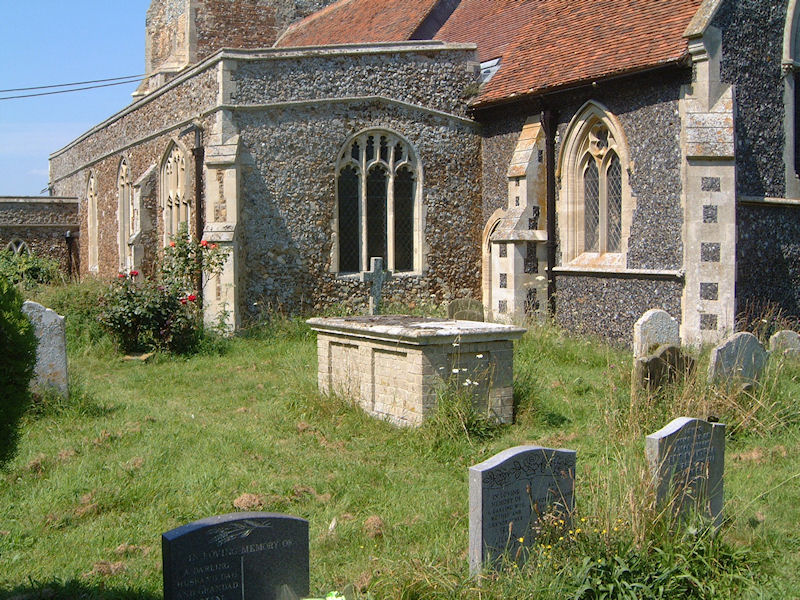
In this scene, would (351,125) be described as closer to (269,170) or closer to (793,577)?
(269,170)

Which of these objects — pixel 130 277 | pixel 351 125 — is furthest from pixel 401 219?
pixel 130 277

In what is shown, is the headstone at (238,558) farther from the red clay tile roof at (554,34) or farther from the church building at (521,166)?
the red clay tile roof at (554,34)

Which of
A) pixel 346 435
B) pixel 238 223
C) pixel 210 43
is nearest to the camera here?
pixel 346 435

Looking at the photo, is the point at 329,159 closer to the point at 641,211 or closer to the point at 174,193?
the point at 174,193

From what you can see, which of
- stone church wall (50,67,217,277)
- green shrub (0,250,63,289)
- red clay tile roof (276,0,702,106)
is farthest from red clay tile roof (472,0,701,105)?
green shrub (0,250,63,289)

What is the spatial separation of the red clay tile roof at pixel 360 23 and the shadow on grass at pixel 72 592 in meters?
15.6

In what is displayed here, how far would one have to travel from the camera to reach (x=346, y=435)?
25.7ft

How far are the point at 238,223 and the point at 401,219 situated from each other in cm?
320

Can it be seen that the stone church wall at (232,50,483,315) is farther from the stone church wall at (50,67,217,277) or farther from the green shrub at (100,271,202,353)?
the green shrub at (100,271,202,353)

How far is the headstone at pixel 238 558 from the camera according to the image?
3752 millimetres

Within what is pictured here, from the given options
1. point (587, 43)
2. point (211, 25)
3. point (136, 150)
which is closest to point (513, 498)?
point (587, 43)

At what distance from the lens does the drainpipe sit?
570 inches

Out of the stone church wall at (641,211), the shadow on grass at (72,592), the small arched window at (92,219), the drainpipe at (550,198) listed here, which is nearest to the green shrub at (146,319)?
the drainpipe at (550,198)

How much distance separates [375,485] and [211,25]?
22.1m
